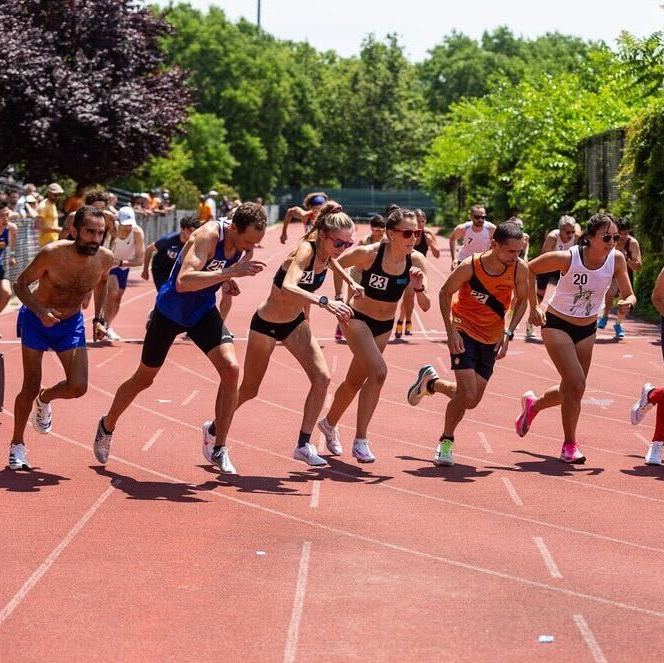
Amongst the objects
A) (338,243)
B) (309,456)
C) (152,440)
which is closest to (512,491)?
(309,456)

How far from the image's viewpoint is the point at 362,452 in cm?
1055

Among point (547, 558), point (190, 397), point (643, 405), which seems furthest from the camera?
point (190, 397)

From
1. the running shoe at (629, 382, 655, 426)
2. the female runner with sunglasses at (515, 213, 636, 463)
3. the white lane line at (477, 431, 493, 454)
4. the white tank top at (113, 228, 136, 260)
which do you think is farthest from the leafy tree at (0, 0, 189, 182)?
the female runner with sunglasses at (515, 213, 636, 463)

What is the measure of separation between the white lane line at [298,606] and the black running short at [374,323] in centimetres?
287

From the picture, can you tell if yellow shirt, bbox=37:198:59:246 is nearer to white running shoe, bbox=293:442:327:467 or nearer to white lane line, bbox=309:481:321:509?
white running shoe, bbox=293:442:327:467

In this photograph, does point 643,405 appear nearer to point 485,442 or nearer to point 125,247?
point 485,442

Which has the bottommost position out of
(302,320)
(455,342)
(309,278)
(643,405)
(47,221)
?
(643,405)

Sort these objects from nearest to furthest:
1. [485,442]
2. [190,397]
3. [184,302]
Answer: [184,302] < [485,442] < [190,397]

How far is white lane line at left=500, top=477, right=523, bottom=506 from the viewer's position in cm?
940

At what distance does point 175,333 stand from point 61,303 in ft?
2.64

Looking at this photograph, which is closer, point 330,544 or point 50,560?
point 50,560

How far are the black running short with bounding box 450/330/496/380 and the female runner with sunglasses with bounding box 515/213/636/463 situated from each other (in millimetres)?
426

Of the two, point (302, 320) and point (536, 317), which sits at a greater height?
point (536, 317)

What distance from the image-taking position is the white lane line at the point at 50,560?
6.59 metres
